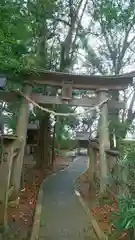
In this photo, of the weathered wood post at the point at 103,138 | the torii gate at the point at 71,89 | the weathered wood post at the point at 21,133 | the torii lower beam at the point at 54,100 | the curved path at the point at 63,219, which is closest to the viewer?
the curved path at the point at 63,219

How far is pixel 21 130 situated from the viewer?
8516mm

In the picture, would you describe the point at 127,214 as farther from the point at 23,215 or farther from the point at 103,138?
the point at 103,138

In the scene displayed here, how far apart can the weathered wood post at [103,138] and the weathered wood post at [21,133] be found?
236 cm

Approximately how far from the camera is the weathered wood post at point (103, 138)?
8595mm

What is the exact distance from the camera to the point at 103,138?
8.93 meters

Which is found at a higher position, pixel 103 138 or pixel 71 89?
pixel 71 89

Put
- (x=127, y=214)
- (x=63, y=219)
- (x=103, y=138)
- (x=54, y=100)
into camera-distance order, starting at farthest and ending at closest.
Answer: (x=54, y=100)
(x=103, y=138)
(x=63, y=219)
(x=127, y=214)

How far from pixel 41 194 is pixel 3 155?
156 inches

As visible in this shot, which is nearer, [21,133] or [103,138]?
[21,133]

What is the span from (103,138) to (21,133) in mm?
2570

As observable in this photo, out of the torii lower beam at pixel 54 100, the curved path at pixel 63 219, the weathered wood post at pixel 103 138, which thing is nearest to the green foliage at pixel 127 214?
the curved path at pixel 63 219

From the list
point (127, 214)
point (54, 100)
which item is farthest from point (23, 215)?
point (127, 214)

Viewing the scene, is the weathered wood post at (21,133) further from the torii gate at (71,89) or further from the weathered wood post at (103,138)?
the weathered wood post at (103,138)

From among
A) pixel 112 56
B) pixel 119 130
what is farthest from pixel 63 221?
pixel 112 56
